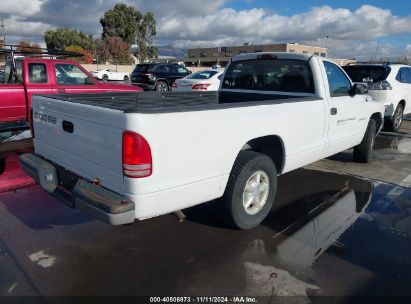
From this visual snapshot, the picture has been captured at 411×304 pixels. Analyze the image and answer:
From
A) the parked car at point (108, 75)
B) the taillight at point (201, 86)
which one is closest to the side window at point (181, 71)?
the taillight at point (201, 86)

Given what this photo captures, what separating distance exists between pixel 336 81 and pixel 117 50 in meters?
53.9

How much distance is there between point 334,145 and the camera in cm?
527

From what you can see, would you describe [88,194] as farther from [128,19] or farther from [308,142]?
[128,19]

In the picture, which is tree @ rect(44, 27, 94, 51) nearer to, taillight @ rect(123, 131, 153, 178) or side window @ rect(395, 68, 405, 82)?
side window @ rect(395, 68, 405, 82)

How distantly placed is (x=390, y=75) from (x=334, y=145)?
5468 mm

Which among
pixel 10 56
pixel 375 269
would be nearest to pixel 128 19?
pixel 10 56

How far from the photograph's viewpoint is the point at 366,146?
6.64 meters

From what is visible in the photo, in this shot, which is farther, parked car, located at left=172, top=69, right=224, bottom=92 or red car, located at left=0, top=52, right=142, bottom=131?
parked car, located at left=172, top=69, right=224, bottom=92

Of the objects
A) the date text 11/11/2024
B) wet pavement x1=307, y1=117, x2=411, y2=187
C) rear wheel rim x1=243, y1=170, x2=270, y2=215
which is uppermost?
rear wheel rim x1=243, y1=170, x2=270, y2=215

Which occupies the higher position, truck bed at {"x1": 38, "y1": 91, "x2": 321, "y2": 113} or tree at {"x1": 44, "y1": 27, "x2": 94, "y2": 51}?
tree at {"x1": 44, "y1": 27, "x2": 94, "y2": 51}

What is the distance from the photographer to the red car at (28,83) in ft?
27.1

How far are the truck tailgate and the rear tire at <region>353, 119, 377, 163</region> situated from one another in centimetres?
494

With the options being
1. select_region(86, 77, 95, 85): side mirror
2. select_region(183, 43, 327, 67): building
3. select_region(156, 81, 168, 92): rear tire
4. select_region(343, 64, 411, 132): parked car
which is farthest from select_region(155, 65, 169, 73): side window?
select_region(183, 43, 327, 67): building

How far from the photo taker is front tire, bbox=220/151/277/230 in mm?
3668
